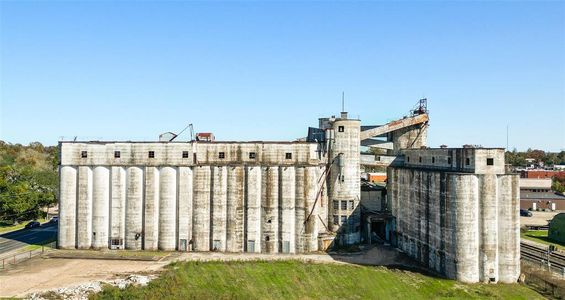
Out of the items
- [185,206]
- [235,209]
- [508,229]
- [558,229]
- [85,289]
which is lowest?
[85,289]

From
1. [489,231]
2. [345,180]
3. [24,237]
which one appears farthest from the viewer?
[24,237]

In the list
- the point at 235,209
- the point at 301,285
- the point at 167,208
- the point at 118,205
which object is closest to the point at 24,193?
the point at 118,205

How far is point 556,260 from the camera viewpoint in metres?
55.8

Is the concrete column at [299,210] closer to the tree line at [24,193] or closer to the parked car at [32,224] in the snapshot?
the parked car at [32,224]

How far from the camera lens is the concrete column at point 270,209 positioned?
189ft

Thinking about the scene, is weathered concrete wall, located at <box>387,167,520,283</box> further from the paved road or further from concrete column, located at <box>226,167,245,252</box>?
the paved road

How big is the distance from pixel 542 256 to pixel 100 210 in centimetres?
6171

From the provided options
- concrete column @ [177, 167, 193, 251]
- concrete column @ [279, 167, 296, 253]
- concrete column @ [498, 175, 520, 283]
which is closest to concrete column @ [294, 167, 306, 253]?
concrete column @ [279, 167, 296, 253]

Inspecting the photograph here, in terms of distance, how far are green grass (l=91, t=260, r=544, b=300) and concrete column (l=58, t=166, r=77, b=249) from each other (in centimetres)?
1842

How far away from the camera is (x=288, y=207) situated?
57.6 metres

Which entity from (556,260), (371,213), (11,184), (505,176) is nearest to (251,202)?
(371,213)

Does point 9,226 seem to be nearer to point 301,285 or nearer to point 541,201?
point 301,285

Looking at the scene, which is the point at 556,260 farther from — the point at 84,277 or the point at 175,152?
the point at 84,277

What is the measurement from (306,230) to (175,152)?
21.4 m
